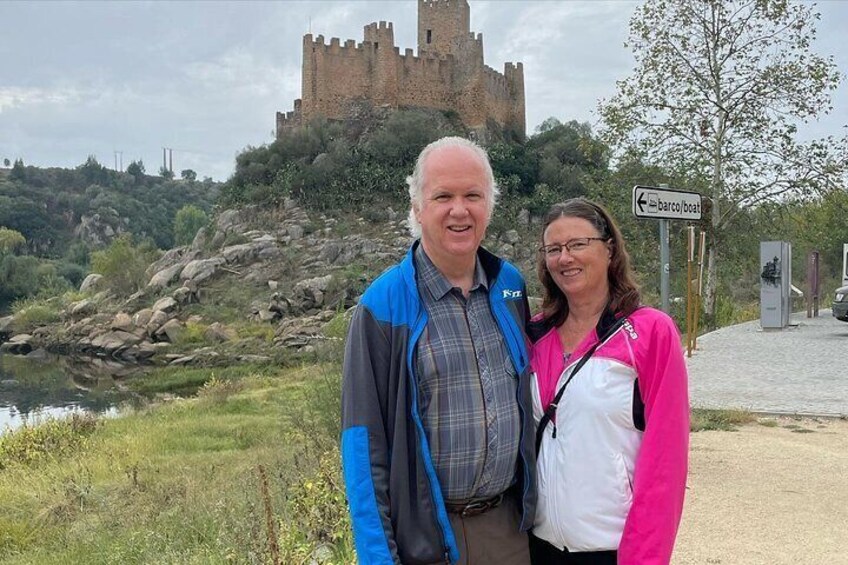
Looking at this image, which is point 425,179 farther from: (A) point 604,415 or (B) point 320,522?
(B) point 320,522

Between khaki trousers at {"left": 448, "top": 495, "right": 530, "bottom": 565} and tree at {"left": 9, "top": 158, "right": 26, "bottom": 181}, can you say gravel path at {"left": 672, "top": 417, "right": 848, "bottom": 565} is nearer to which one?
khaki trousers at {"left": 448, "top": 495, "right": 530, "bottom": 565}

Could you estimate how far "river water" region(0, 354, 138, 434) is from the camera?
64.4 feet

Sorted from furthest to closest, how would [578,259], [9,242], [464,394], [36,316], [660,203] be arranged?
[9,242] → [36,316] → [660,203] → [578,259] → [464,394]

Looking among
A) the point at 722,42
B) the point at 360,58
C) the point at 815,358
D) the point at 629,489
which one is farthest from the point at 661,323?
the point at 360,58

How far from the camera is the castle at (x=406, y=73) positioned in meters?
43.7

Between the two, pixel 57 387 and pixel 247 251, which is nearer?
pixel 57 387

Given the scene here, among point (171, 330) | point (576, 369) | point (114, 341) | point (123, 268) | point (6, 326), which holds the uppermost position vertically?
point (576, 369)

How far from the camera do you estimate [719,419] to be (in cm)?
757

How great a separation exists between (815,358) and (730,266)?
7.05 meters

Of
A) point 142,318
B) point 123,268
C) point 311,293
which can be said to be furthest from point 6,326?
point 311,293

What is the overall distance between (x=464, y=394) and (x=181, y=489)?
5689mm

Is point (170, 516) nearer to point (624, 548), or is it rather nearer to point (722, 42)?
point (624, 548)

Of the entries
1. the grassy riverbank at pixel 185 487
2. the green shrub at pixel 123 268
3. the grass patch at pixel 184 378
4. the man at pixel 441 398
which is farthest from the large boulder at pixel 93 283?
the man at pixel 441 398

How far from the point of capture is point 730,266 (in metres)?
18.3
